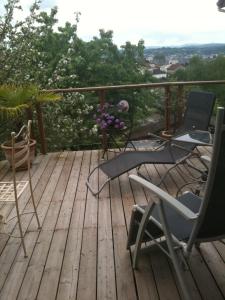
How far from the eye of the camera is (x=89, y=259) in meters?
2.54

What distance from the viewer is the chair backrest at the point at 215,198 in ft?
5.45

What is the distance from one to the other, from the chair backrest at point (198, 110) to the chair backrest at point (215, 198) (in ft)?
7.75

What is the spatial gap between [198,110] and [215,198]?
2.66m

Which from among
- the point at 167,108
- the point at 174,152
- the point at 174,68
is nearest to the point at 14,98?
the point at 174,152

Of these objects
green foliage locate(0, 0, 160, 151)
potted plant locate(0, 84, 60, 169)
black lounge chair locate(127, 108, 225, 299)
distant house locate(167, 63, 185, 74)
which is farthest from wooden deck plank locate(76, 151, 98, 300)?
distant house locate(167, 63, 185, 74)

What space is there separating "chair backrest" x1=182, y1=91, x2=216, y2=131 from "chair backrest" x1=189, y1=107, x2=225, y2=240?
236cm

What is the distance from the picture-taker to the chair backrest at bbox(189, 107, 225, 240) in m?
1.66

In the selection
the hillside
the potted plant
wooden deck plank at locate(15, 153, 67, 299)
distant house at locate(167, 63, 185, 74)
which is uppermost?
the hillside

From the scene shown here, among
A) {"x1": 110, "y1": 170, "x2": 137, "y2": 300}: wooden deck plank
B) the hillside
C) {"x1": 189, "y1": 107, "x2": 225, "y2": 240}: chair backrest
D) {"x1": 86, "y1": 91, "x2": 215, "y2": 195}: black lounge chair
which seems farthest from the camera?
the hillside

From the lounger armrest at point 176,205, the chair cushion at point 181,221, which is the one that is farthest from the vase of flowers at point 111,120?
the lounger armrest at point 176,205

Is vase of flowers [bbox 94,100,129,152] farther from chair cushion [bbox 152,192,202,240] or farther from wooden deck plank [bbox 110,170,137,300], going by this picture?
chair cushion [bbox 152,192,202,240]

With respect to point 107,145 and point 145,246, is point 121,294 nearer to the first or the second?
point 145,246

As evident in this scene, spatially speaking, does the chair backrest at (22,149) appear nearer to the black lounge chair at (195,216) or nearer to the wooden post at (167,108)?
the black lounge chair at (195,216)

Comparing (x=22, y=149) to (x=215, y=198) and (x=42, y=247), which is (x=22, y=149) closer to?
(x=42, y=247)
